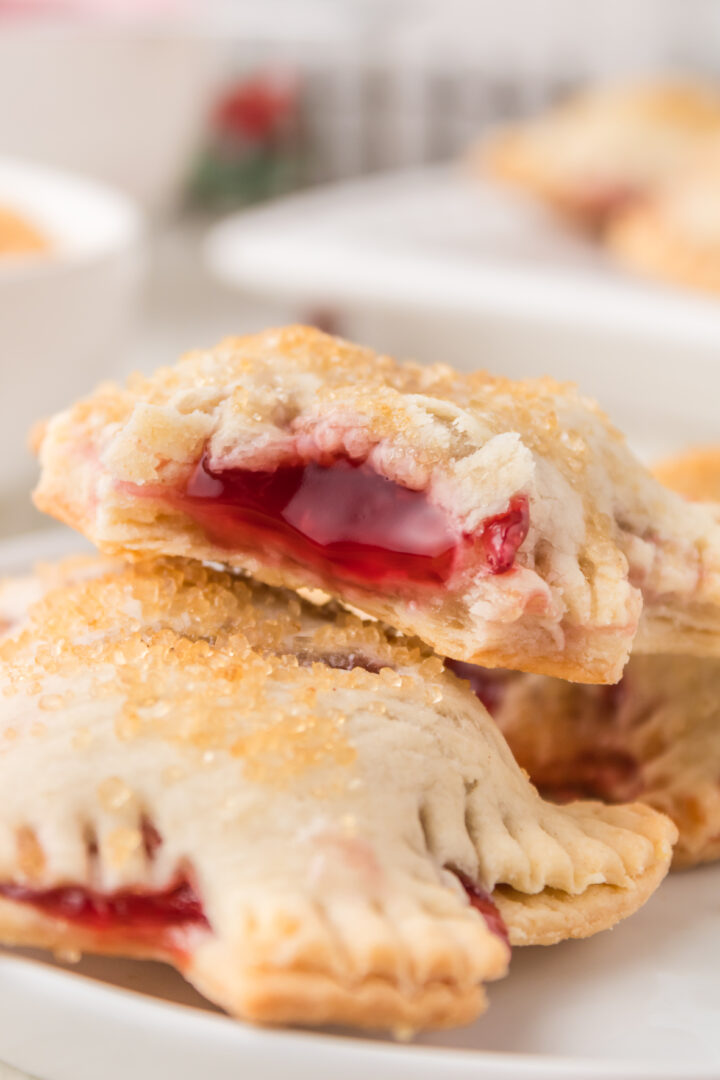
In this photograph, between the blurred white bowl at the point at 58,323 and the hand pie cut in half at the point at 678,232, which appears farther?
the hand pie cut in half at the point at 678,232

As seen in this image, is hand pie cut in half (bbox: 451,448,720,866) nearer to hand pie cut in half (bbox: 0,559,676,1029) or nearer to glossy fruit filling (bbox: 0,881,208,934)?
hand pie cut in half (bbox: 0,559,676,1029)

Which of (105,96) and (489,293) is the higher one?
(105,96)

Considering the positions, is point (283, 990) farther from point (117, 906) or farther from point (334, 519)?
point (334, 519)

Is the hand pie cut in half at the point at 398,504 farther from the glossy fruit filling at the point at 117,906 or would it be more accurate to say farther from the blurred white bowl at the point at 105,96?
the blurred white bowl at the point at 105,96

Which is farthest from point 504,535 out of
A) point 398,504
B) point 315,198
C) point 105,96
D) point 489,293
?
point 105,96

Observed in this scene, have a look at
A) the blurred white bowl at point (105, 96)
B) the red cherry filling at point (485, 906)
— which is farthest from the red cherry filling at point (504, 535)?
the blurred white bowl at point (105, 96)

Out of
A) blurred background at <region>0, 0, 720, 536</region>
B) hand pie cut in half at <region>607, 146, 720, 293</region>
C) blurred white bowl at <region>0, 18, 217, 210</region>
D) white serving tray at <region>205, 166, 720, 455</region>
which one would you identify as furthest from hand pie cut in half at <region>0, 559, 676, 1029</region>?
blurred white bowl at <region>0, 18, 217, 210</region>
